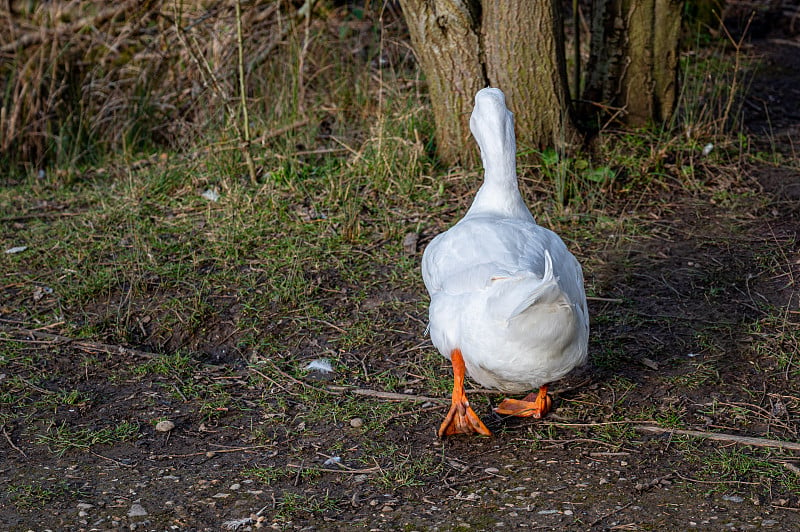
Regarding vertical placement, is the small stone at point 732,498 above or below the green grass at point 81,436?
below

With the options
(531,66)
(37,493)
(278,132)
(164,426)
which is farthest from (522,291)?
(278,132)

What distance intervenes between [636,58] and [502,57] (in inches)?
41.4

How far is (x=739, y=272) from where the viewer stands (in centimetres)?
436

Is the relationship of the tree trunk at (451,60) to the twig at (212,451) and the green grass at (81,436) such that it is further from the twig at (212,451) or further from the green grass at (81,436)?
the green grass at (81,436)

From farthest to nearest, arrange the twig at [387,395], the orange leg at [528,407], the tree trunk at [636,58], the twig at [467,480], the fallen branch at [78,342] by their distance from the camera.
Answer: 1. the tree trunk at [636,58]
2. the fallen branch at [78,342]
3. the twig at [387,395]
4. the orange leg at [528,407]
5. the twig at [467,480]

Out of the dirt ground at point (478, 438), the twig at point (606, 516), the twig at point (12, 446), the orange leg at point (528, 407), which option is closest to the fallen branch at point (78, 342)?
the dirt ground at point (478, 438)

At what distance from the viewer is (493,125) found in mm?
3883

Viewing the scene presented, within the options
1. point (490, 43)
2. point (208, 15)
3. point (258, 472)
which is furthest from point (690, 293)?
point (208, 15)

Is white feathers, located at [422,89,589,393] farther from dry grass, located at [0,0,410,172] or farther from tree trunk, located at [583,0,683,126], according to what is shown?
dry grass, located at [0,0,410,172]

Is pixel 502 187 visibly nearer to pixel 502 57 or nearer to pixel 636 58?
pixel 502 57

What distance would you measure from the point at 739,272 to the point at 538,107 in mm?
1570

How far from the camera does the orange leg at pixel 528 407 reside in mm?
3371

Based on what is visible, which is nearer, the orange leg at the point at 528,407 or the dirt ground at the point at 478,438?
the dirt ground at the point at 478,438

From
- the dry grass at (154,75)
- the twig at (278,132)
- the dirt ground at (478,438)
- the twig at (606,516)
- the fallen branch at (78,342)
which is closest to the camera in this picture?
the twig at (606,516)
